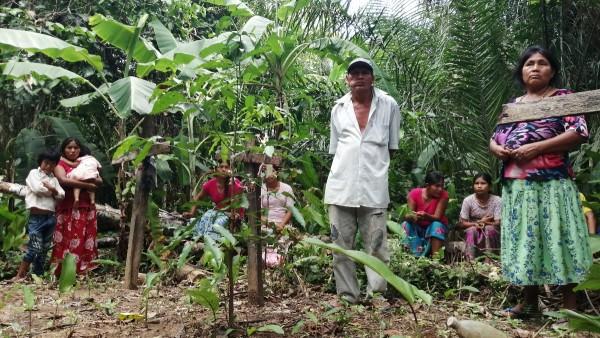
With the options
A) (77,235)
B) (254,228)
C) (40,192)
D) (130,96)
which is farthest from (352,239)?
(40,192)

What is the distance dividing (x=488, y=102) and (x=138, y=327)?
4.37m

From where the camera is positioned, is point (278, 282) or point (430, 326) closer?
point (430, 326)

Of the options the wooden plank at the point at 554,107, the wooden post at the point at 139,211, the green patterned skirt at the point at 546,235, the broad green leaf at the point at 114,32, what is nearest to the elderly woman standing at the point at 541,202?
the green patterned skirt at the point at 546,235

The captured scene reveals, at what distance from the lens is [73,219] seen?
17.6ft

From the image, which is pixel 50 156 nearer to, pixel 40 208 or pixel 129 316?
pixel 40 208

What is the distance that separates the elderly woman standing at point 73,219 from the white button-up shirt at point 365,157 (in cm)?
272

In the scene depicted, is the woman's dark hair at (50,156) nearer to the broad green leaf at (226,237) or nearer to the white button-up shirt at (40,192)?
the white button-up shirt at (40,192)

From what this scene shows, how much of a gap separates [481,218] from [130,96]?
3293mm

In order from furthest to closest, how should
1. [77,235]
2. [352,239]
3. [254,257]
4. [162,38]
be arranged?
[162,38] → [77,235] → [352,239] → [254,257]

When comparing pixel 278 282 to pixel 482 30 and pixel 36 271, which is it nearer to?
pixel 36 271

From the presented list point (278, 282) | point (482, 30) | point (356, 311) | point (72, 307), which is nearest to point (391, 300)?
point (356, 311)

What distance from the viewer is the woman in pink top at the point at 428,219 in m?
5.30

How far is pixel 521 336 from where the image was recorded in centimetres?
287

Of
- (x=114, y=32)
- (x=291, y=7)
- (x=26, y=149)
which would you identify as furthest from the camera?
(x=26, y=149)
